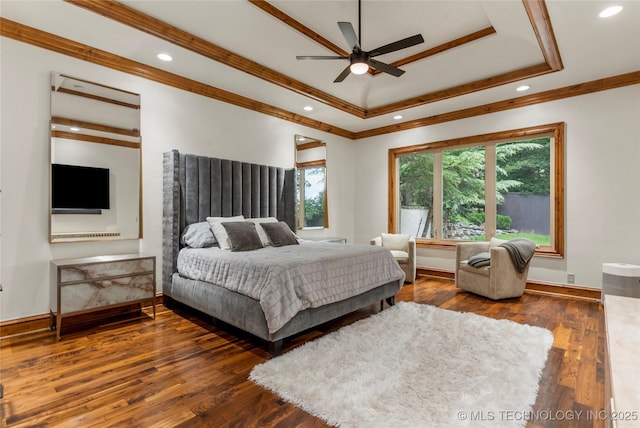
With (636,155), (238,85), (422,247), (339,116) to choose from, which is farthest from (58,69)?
(636,155)

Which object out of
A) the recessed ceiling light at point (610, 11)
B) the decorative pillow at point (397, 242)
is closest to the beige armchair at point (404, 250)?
the decorative pillow at point (397, 242)

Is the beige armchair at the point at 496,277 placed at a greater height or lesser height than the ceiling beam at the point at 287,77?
lesser

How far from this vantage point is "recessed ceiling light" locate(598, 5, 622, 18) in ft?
8.61

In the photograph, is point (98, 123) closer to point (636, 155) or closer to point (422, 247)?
point (422, 247)

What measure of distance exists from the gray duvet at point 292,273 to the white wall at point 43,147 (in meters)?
1.03

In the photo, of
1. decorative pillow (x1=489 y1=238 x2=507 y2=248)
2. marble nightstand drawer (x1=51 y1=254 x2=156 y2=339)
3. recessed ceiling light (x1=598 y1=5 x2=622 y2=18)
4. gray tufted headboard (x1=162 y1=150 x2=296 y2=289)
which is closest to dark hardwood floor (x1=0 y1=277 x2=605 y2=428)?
marble nightstand drawer (x1=51 y1=254 x2=156 y2=339)

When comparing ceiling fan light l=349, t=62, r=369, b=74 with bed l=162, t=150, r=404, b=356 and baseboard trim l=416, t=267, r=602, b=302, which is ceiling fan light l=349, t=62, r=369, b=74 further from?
baseboard trim l=416, t=267, r=602, b=302

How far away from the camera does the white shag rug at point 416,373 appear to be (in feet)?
5.91

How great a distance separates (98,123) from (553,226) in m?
5.71

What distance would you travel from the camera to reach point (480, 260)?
13.9 feet

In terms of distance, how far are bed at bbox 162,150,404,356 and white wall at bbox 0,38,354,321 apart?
245mm

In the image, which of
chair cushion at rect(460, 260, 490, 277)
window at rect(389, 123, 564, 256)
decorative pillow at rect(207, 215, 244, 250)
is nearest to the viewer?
decorative pillow at rect(207, 215, 244, 250)

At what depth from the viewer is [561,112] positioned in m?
4.33

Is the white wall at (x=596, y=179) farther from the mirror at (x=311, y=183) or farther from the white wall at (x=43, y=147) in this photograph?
the white wall at (x=43, y=147)
